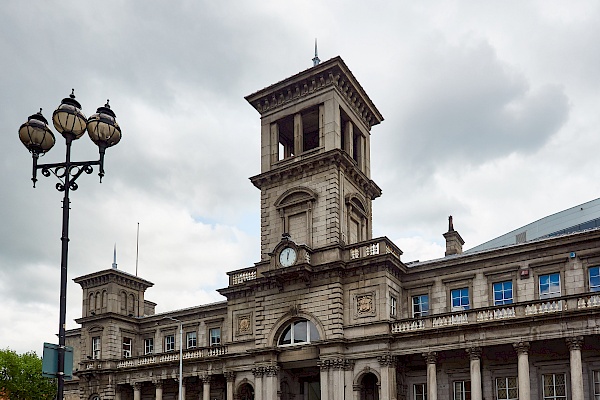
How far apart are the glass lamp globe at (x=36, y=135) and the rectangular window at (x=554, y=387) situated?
36045 millimetres

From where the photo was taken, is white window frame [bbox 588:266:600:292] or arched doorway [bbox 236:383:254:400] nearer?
white window frame [bbox 588:266:600:292]

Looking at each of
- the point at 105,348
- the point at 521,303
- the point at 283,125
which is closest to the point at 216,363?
the point at 105,348

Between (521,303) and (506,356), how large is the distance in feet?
15.0

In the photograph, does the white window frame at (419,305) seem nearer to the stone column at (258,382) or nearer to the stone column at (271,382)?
the stone column at (271,382)

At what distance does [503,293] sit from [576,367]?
794 centimetres

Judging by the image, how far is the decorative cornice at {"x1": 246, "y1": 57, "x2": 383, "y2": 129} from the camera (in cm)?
5209

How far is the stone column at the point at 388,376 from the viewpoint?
44719mm

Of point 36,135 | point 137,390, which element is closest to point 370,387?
point 137,390

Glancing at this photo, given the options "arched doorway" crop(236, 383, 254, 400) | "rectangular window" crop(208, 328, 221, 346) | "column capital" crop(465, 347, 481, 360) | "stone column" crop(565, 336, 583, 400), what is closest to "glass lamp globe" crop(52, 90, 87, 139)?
"stone column" crop(565, 336, 583, 400)

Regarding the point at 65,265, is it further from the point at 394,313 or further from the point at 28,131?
the point at 394,313

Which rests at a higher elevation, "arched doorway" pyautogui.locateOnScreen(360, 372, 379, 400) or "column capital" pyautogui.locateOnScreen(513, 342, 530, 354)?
"column capital" pyautogui.locateOnScreen(513, 342, 530, 354)

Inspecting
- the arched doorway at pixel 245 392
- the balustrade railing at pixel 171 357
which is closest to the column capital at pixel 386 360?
the arched doorway at pixel 245 392

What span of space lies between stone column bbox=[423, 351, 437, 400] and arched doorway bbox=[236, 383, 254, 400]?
14.4 meters

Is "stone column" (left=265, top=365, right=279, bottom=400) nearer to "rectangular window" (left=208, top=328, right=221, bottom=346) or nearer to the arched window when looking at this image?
the arched window
